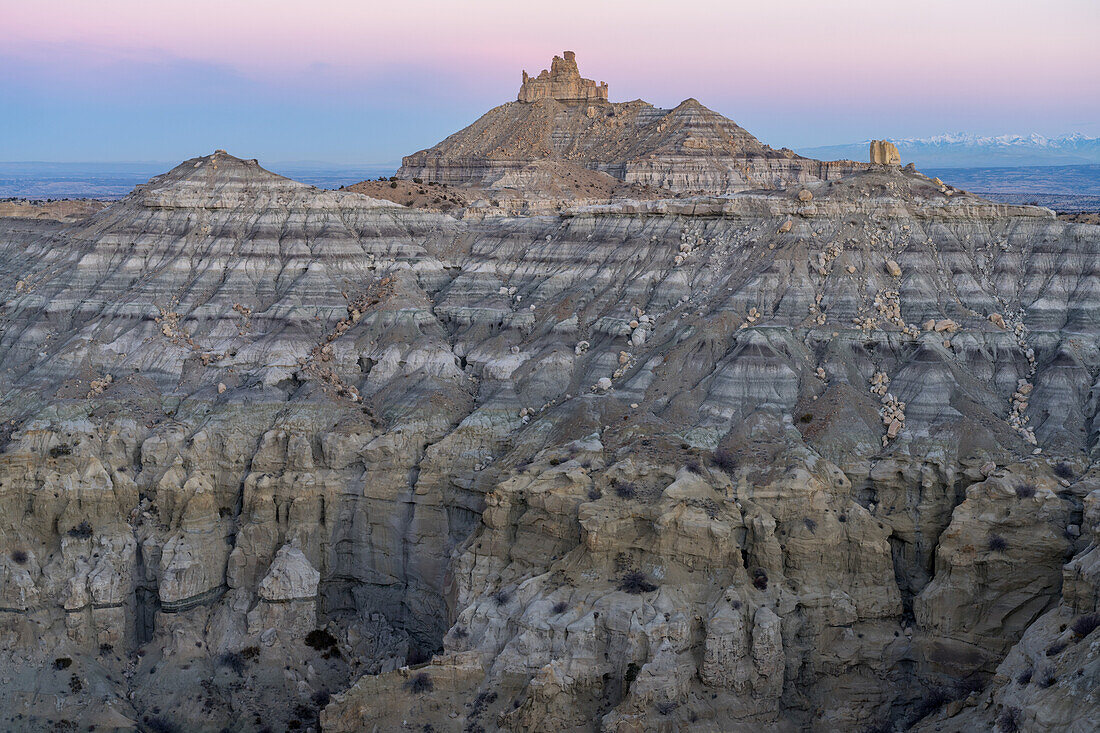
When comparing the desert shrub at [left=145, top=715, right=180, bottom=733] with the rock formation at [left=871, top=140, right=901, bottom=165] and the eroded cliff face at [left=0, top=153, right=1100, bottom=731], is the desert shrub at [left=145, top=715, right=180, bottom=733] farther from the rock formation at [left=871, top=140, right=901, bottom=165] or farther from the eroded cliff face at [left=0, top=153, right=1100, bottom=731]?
the rock formation at [left=871, top=140, right=901, bottom=165]

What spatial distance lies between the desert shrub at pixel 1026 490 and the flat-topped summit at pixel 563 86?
12414 cm

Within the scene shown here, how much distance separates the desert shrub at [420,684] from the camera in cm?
4991

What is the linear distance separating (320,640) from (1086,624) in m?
37.4

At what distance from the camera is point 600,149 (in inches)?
6004

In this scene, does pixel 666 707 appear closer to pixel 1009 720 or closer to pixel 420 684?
pixel 420 684

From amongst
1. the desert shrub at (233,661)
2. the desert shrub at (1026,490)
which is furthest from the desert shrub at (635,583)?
the desert shrub at (233,661)

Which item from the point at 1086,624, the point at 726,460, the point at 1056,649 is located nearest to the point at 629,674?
the point at 726,460

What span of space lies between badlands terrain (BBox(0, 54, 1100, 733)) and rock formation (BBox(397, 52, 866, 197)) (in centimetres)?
5328

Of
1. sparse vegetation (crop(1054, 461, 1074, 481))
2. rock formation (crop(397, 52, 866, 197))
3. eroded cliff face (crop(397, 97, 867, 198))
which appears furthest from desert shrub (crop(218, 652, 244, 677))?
rock formation (crop(397, 52, 866, 197))

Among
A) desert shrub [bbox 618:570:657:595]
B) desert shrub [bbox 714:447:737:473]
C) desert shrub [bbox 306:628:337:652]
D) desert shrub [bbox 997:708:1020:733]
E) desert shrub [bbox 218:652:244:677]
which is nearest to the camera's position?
desert shrub [bbox 997:708:1020:733]

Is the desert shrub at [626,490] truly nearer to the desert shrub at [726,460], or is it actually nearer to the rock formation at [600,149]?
the desert shrub at [726,460]

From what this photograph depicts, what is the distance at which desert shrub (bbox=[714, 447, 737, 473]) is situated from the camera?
5475 centimetres

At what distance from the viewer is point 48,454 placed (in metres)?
63.8

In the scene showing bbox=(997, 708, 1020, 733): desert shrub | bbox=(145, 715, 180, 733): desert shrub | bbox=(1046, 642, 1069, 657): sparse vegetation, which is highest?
bbox=(1046, 642, 1069, 657): sparse vegetation
